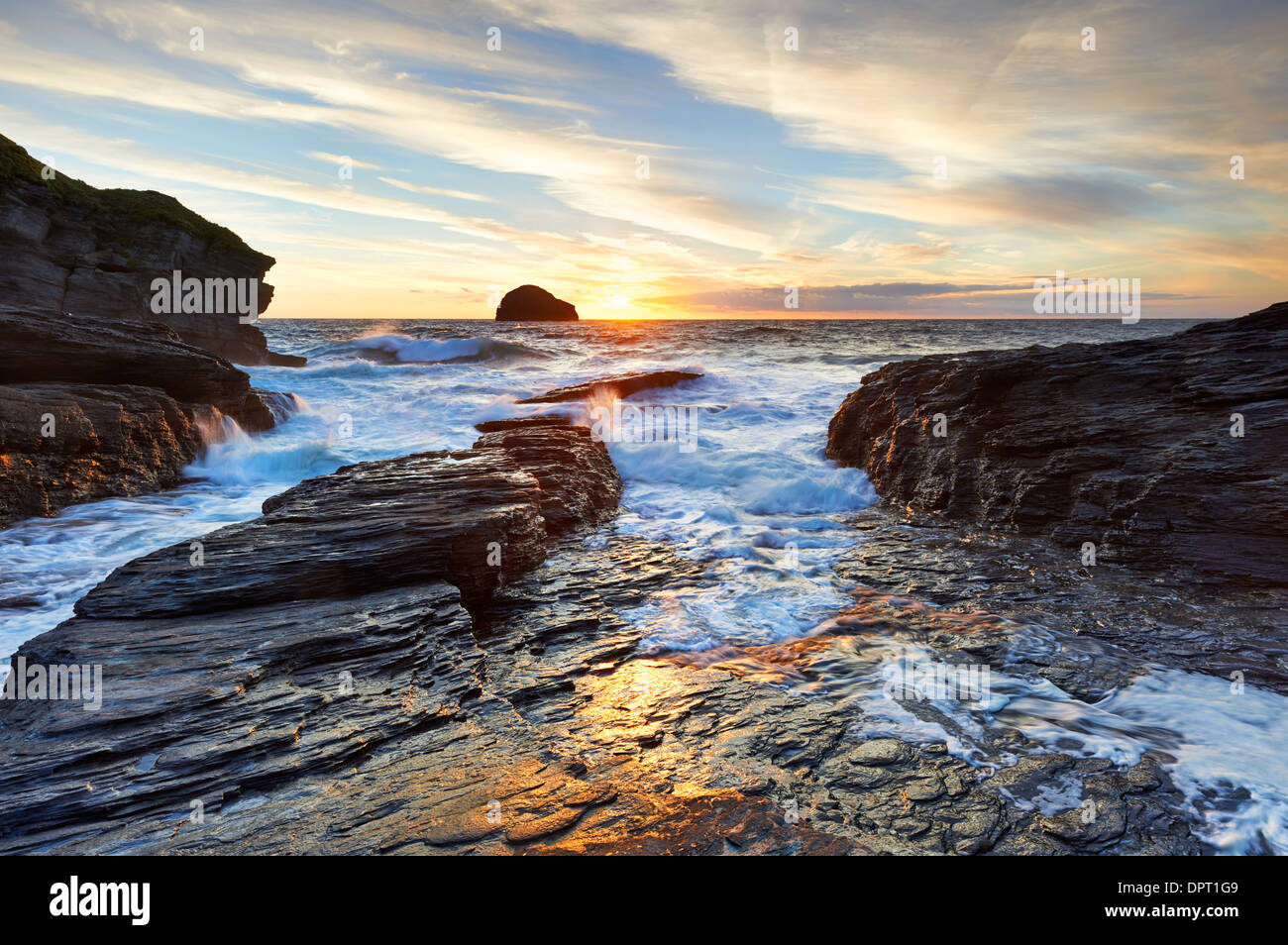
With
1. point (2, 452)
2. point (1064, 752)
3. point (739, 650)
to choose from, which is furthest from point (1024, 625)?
point (2, 452)

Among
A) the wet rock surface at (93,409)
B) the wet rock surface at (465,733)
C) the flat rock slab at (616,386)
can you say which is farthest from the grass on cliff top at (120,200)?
the wet rock surface at (465,733)

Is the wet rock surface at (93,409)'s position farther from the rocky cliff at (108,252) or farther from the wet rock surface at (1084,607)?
the wet rock surface at (1084,607)

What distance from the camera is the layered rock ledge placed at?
7129 mm

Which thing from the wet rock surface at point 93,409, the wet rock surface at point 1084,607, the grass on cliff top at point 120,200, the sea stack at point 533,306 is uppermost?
the sea stack at point 533,306

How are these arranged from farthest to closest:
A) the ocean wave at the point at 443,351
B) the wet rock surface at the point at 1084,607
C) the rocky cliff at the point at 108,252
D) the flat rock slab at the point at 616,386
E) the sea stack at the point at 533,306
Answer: the sea stack at the point at 533,306 < the ocean wave at the point at 443,351 < the rocky cliff at the point at 108,252 < the flat rock slab at the point at 616,386 < the wet rock surface at the point at 1084,607

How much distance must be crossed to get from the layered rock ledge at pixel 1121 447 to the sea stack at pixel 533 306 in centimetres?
11951

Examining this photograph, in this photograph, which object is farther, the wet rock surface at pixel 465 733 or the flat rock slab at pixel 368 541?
the flat rock slab at pixel 368 541

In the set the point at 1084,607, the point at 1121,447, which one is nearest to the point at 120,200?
the point at 1121,447

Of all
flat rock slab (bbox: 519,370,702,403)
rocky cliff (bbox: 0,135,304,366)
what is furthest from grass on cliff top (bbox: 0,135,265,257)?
flat rock slab (bbox: 519,370,702,403)

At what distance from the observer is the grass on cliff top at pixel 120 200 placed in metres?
22.1

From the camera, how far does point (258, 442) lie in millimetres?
14758

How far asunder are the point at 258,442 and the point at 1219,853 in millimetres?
16924

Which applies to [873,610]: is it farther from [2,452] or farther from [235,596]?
[2,452]
